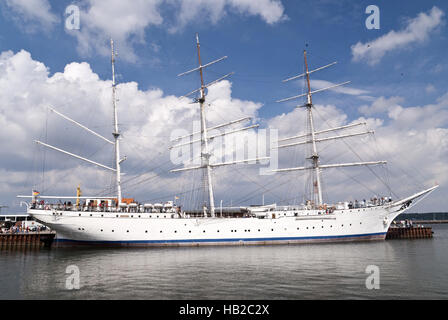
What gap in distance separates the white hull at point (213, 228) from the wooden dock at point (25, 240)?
5242 mm

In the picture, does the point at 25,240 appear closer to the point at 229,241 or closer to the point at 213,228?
the point at 213,228

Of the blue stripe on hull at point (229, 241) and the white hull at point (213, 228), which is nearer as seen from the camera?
the white hull at point (213, 228)

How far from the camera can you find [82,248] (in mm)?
32781

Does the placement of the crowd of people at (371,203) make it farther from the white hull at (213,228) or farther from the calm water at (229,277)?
the calm water at (229,277)

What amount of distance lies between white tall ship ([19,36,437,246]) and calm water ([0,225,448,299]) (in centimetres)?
723

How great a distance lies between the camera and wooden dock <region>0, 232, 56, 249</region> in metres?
37.1

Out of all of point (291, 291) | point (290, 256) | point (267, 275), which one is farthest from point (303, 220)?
point (291, 291)

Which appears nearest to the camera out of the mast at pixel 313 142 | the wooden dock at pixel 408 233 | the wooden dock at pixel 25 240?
the wooden dock at pixel 25 240

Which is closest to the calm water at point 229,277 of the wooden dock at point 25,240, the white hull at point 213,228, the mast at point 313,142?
the white hull at point 213,228

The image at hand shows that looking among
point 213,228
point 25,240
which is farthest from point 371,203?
point 25,240

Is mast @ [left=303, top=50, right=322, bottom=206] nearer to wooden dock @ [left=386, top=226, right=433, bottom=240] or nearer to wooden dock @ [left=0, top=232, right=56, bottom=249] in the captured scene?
wooden dock @ [left=386, top=226, right=433, bottom=240]

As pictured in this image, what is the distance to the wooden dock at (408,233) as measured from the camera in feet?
156
